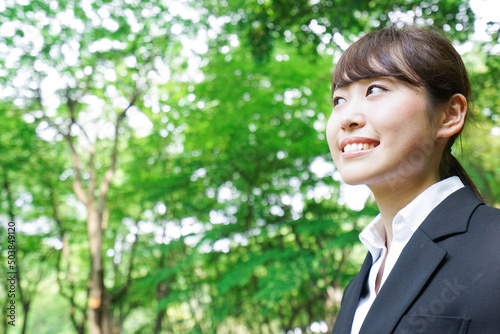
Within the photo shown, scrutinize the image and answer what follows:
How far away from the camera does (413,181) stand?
130cm

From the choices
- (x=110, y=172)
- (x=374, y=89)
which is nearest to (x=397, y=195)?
(x=374, y=89)

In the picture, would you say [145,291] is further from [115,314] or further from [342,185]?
[342,185]

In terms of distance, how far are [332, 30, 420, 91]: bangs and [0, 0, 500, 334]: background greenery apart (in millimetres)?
1918

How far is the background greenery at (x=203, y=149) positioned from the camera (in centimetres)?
539

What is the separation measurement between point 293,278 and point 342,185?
2.51 m

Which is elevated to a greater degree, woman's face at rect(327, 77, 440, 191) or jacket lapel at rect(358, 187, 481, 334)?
woman's face at rect(327, 77, 440, 191)

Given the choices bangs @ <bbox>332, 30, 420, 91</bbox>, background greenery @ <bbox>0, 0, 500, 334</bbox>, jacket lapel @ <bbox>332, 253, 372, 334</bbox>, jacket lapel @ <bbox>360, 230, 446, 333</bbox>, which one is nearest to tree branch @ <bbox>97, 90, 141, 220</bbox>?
background greenery @ <bbox>0, 0, 500, 334</bbox>

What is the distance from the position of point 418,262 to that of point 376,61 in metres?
0.61

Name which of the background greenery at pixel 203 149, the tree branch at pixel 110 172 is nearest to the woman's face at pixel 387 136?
the background greenery at pixel 203 149

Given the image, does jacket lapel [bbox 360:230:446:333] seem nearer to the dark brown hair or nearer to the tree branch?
the dark brown hair

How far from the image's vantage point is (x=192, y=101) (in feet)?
27.5

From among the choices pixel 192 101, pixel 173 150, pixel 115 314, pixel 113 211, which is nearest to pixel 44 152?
pixel 113 211

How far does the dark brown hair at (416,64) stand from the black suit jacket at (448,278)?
25cm

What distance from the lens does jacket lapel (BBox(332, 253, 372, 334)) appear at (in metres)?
1.42
